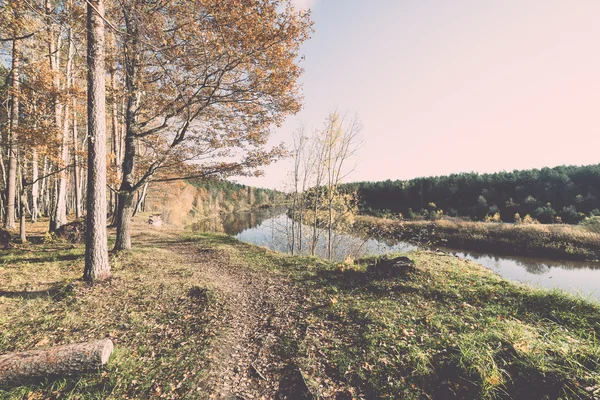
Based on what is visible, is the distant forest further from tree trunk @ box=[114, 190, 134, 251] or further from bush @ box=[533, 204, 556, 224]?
tree trunk @ box=[114, 190, 134, 251]

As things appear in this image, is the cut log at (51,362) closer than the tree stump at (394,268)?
Yes

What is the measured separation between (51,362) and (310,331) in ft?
12.9

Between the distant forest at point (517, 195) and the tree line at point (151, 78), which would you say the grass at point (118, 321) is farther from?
the distant forest at point (517, 195)

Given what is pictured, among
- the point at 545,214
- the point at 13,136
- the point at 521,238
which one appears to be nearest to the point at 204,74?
the point at 13,136

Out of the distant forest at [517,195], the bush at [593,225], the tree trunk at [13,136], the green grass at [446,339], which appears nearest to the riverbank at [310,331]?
the green grass at [446,339]

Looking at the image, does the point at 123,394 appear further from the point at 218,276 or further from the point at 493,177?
the point at 493,177

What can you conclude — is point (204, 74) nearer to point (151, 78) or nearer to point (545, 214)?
point (151, 78)

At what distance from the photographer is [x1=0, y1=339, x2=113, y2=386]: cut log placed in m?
3.05

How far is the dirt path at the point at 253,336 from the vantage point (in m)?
3.42

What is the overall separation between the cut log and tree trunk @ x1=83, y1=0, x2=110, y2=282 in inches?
128

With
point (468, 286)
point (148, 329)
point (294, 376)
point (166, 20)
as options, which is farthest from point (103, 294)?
point (468, 286)

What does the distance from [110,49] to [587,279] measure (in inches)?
1024

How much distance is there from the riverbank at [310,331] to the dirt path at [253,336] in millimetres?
25

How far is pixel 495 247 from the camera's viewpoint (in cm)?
2319
